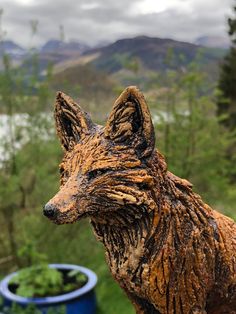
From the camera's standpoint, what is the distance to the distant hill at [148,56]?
15.6 feet

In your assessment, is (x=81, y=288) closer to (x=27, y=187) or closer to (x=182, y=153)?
(x=27, y=187)

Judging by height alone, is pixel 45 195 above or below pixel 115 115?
below

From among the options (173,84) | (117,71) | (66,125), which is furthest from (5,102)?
(66,125)

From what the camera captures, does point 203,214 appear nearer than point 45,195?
Yes

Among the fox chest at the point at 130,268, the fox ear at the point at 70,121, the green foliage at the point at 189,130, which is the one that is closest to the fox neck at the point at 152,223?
the fox chest at the point at 130,268

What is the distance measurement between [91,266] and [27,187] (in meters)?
1.21

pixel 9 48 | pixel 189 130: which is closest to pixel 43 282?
pixel 189 130

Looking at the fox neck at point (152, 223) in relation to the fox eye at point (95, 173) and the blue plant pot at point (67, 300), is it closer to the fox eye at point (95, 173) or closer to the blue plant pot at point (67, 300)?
the fox eye at point (95, 173)

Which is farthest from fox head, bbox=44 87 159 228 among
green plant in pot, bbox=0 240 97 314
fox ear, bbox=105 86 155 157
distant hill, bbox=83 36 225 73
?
distant hill, bbox=83 36 225 73

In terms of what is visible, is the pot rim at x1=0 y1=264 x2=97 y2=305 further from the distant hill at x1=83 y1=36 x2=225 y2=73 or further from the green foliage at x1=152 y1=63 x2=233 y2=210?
the distant hill at x1=83 y1=36 x2=225 y2=73

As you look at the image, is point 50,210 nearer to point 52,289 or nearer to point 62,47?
point 52,289

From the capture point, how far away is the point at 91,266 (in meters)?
5.52

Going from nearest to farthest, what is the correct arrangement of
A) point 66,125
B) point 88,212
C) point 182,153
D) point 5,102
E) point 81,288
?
point 88,212
point 66,125
point 81,288
point 5,102
point 182,153

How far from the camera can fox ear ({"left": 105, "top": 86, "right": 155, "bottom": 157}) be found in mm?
1356
